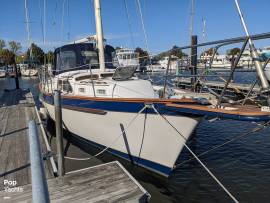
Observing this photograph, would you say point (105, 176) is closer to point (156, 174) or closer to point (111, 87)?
point (156, 174)

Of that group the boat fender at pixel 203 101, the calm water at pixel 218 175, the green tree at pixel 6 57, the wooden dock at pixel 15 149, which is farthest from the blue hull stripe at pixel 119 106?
the green tree at pixel 6 57

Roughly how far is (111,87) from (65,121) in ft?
8.50

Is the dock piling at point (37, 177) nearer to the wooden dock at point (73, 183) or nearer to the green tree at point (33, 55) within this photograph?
the wooden dock at point (73, 183)

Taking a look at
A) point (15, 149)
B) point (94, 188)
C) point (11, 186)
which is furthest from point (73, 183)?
point (15, 149)

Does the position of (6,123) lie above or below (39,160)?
below

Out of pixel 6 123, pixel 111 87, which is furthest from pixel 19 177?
pixel 6 123

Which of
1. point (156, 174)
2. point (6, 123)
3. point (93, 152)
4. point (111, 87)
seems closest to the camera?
point (156, 174)

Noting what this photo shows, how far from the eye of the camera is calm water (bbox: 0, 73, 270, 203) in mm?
6445

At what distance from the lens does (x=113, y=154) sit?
7.92m

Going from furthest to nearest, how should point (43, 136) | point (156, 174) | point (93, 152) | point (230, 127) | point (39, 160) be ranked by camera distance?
point (230, 127) < point (93, 152) < point (43, 136) < point (156, 174) < point (39, 160)

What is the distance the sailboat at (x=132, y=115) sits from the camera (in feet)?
18.3

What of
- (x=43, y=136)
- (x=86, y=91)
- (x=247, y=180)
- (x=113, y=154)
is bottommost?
(x=247, y=180)

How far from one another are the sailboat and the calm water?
0.44 metres

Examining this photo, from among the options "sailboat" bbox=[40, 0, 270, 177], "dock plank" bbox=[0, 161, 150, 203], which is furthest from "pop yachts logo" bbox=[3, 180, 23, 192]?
"sailboat" bbox=[40, 0, 270, 177]
